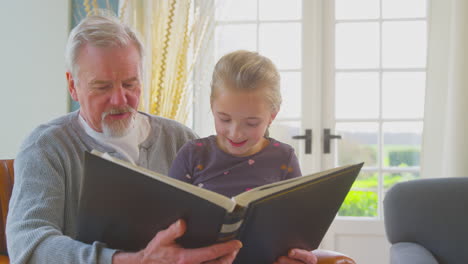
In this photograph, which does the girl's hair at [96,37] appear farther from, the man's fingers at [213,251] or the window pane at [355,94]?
the window pane at [355,94]

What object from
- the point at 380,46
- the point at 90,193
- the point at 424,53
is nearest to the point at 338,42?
the point at 380,46

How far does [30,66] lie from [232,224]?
2.77 meters

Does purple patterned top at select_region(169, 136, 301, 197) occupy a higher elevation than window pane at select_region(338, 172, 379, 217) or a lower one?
higher

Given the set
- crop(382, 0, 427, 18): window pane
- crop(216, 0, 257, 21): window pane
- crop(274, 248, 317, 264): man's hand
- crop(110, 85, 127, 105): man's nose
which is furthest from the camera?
crop(216, 0, 257, 21): window pane

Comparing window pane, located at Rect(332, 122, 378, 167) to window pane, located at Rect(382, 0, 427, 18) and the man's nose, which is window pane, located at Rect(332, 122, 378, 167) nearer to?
window pane, located at Rect(382, 0, 427, 18)

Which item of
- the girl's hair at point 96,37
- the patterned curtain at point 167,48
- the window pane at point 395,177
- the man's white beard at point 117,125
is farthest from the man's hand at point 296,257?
the window pane at point 395,177

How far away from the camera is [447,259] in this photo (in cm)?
223

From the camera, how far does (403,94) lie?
3516 mm

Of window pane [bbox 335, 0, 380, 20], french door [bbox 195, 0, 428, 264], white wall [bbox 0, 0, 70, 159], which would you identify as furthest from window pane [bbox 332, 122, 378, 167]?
white wall [bbox 0, 0, 70, 159]

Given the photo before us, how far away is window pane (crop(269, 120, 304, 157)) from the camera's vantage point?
354cm

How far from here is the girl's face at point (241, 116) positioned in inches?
53.8

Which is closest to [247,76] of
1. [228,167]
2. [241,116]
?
[241,116]

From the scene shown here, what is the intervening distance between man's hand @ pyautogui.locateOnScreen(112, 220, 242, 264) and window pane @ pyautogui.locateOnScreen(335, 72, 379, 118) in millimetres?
2559

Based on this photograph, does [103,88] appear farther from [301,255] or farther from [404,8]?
[404,8]
